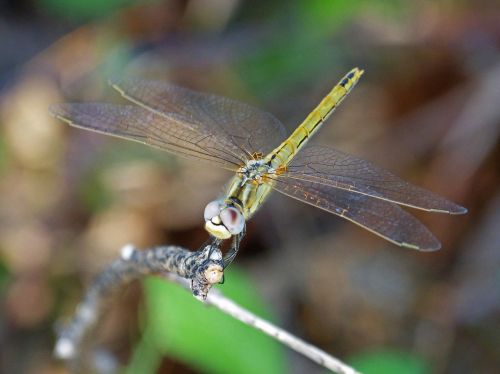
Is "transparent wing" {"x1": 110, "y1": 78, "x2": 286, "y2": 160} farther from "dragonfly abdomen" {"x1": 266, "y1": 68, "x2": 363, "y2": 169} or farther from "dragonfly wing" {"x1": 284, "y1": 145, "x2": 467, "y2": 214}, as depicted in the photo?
"dragonfly wing" {"x1": 284, "y1": 145, "x2": 467, "y2": 214}

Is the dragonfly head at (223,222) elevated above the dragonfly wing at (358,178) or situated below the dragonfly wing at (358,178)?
below

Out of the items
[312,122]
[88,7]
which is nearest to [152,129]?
[312,122]

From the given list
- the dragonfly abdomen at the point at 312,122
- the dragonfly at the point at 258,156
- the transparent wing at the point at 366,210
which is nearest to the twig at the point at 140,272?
the dragonfly at the point at 258,156

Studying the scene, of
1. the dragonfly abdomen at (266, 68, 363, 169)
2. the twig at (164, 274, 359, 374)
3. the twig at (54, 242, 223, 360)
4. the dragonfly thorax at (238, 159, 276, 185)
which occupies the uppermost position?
the dragonfly abdomen at (266, 68, 363, 169)

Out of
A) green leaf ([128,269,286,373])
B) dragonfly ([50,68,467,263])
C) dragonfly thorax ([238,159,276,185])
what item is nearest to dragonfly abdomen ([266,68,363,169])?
dragonfly ([50,68,467,263])

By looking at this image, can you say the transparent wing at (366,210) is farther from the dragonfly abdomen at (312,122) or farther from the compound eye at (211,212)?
the compound eye at (211,212)
